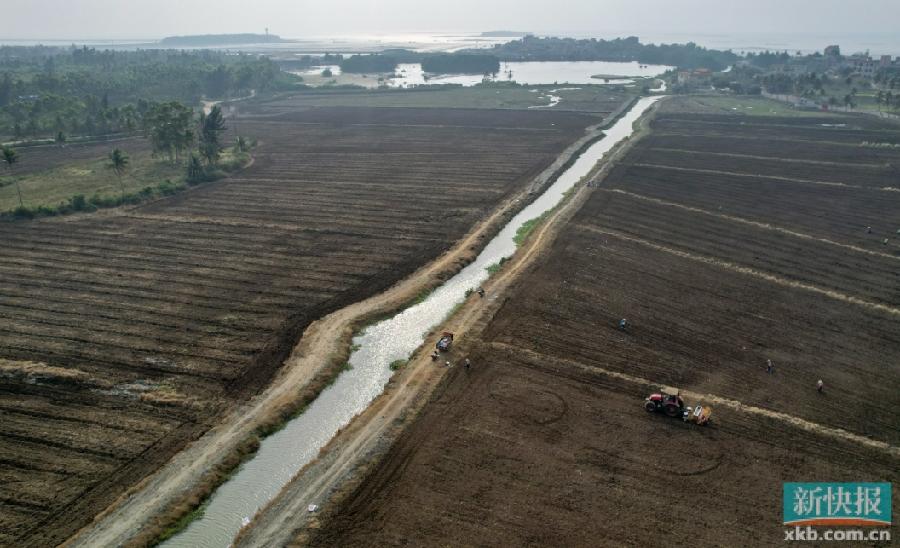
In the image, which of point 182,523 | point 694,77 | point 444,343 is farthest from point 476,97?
point 182,523

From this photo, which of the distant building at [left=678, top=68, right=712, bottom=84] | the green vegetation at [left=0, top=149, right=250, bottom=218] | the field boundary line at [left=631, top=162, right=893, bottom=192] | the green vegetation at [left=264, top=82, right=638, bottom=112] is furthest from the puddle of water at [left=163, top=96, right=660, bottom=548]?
the distant building at [left=678, top=68, right=712, bottom=84]

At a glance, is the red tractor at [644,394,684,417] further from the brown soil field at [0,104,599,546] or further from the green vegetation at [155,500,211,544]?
the green vegetation at [155,500,211,544]

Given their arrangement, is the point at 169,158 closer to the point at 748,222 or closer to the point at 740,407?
the point at 748,222

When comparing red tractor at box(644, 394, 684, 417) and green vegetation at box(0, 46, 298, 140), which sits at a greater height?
green vegetation at box(0, 46, 298, 140)

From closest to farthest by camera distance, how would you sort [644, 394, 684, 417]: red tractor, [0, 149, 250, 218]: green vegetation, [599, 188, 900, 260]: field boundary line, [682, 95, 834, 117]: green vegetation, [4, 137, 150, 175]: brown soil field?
[644, 394, 684, 417]: red tractor < [599, 188, 900, 260]: field boundary line < [0, 149, 250, 218]: green vegetation < [4, 137, 150, 175]: brown soil field < [682, 95, 834, 117]: green vegetation

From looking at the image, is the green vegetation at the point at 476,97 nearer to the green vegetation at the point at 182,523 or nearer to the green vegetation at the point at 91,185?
the green vegetation at the point at 91,185

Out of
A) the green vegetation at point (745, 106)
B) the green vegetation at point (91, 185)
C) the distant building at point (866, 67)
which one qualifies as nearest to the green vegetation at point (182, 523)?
the green vegetation at point (91, 185)
